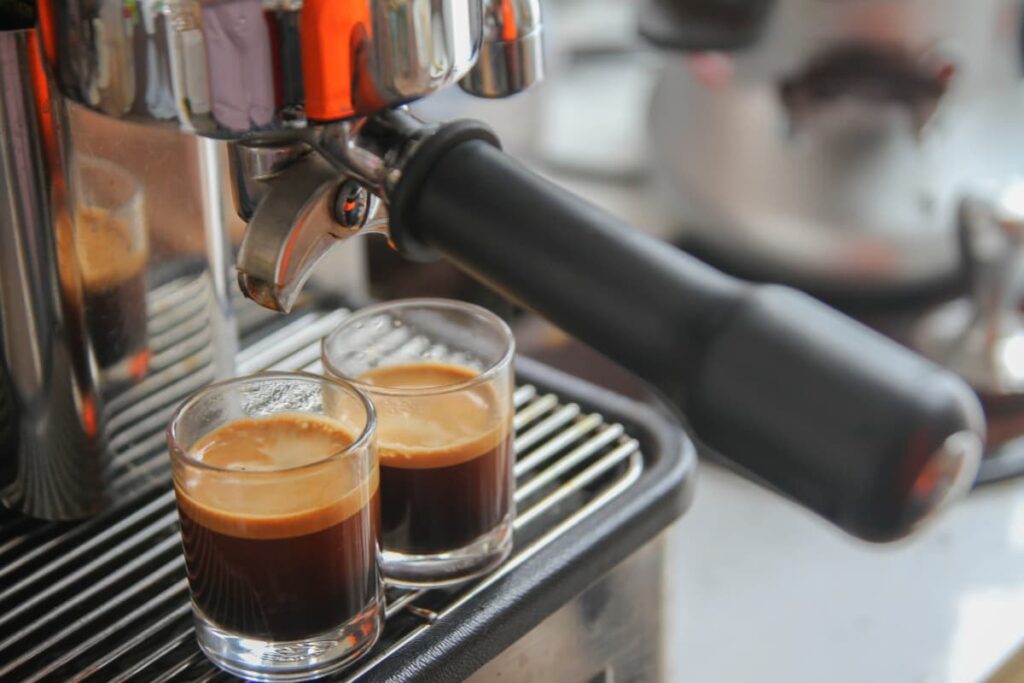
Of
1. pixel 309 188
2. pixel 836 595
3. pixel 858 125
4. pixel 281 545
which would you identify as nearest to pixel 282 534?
pixel 281 545

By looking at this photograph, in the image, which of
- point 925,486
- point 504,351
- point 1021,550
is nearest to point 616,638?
point 504,351

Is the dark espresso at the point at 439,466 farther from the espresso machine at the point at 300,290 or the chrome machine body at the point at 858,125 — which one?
the chrome machine body at the point at 858,125

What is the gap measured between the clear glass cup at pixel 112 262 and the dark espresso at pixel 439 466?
0.33 ft

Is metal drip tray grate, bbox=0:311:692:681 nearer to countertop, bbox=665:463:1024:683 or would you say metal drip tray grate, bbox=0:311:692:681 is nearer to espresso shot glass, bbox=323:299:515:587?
espresso shot glass, bbox=323:299:515:587

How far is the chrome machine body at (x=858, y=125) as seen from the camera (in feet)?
2.67

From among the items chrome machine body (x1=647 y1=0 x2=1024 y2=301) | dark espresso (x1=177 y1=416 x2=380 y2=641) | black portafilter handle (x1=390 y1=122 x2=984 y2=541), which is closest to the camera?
black portafilter handle (x1=390 y1=122 x2=984 y2=541)

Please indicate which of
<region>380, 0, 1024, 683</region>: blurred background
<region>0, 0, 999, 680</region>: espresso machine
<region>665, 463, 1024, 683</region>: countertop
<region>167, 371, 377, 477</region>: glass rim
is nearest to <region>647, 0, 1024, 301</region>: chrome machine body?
<region>380, 0, 1024, 683</region>: blurred background

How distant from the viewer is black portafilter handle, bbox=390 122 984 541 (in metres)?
0.29

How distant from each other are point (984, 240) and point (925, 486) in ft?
1.87

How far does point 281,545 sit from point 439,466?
69 millimetres

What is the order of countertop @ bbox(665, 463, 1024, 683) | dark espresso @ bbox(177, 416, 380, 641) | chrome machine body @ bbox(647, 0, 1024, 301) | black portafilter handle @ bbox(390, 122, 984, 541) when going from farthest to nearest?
chrome machine body @ bbox(647, 0, 1024, 301) < countertop @ bbox(665, 463, 1024, 683) < dark espresso @ bbox(177, 416, 380, 641) < black portafilter handle @ bbox(390, 122, 984, 541)

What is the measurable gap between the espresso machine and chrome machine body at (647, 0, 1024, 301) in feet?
1.19

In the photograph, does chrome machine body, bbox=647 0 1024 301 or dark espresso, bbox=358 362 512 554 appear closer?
dark espresso, bbox=358 362 512 554

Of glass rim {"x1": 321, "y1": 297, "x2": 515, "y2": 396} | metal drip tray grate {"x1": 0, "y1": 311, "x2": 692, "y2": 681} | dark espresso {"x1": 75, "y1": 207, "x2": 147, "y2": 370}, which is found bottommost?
metal drip tray grate {"x1": 0, "y1": 311, "x2": 692, "y2": 681}
